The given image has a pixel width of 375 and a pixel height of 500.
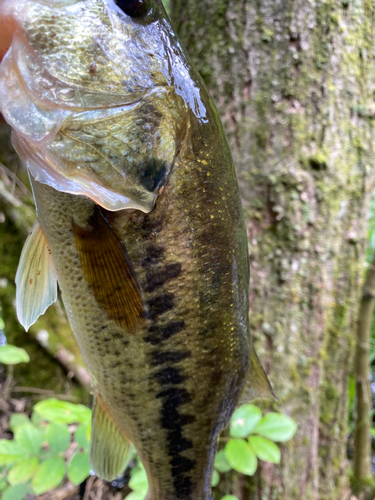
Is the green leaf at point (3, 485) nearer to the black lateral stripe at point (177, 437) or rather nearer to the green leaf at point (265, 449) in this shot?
the black lateral stripe at point (177, 437)

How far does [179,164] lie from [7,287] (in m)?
1.53

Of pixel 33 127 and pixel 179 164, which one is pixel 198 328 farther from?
pixel 33 127

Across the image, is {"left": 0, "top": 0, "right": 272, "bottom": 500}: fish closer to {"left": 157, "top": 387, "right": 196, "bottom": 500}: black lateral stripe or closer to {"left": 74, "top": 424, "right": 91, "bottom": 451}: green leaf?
{"left": 157, "top": 387, "right": 196, "bottom": 500}: black lateral stripe

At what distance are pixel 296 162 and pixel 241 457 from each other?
1081 mm

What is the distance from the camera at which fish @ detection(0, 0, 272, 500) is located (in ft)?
1.81

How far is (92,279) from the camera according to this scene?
2.32ft

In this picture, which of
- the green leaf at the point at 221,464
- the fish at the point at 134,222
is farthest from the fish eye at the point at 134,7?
the green leaf at the point at 221,464

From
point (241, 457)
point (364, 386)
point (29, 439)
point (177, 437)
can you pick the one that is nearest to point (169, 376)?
point (177, 437)

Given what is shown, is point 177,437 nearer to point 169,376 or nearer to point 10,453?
point 169,376

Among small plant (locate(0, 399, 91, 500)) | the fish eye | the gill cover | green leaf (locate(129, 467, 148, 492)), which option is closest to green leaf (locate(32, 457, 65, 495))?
small plant (locate(0, 399, 91, 500))

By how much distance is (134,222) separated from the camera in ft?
2.15

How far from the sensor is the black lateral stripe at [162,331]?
2.35 ft

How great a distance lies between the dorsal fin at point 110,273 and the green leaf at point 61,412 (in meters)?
0.48

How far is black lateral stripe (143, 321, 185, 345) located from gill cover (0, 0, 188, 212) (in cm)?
27
